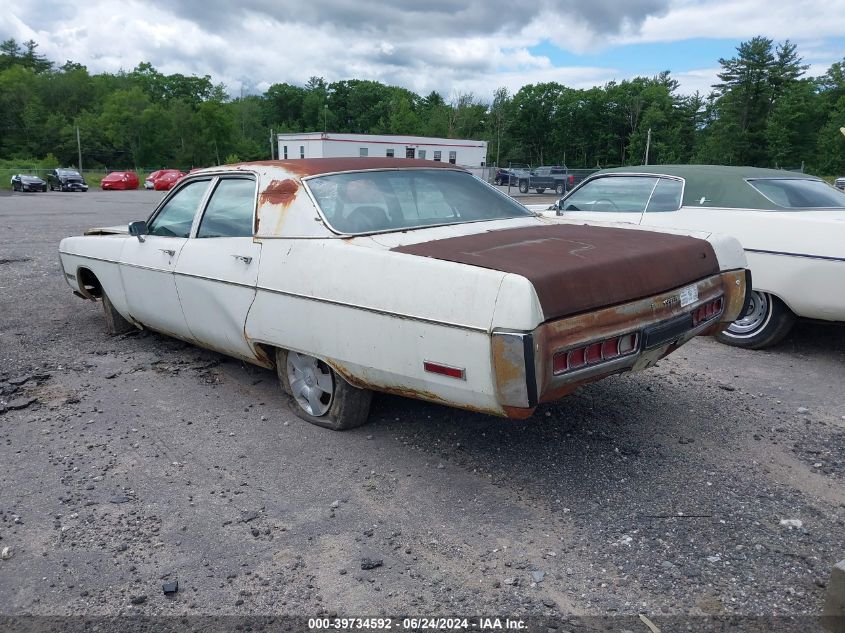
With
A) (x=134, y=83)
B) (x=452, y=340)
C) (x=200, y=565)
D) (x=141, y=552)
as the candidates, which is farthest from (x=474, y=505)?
(x=134, y=83)

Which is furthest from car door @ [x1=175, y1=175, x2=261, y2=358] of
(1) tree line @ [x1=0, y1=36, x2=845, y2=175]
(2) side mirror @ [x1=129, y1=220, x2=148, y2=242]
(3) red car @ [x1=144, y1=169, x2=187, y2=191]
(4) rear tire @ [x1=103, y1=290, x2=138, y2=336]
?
(1) tree line @ [x1=0, y1=36, x2=845, y2=175]

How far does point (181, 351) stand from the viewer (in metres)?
5.61

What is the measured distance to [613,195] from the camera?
6.92m

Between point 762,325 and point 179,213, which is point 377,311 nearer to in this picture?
point 179,213

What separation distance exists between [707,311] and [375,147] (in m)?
49.7

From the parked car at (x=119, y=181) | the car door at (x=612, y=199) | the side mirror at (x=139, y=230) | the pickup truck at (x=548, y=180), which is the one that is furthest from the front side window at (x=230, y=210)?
the parked car at (x=119, y=181)

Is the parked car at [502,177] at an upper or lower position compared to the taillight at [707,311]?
lower

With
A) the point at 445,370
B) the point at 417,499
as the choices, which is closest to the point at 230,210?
the point at 445,370

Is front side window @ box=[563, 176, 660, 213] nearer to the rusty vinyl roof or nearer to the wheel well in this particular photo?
the rusty vinyl roof

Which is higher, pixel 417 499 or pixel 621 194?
pixel 621 194

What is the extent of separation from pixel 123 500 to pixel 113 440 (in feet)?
2.52

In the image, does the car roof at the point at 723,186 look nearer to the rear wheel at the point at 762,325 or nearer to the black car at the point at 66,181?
the rear wheel at the point at 762,325

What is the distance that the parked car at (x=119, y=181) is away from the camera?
4481cm

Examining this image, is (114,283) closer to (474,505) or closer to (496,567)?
(474,505)
